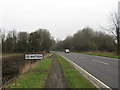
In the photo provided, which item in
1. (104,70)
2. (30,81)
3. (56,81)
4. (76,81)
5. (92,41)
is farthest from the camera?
(92,41)

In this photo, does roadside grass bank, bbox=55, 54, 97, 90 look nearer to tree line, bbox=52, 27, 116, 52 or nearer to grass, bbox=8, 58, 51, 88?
grass, bbox=8, 58, 51, 88

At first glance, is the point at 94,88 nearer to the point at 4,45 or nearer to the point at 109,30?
the point at 109,30

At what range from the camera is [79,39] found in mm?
84938

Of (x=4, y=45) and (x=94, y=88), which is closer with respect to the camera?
(x=94, y=88)

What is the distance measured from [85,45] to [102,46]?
1070 centimetres

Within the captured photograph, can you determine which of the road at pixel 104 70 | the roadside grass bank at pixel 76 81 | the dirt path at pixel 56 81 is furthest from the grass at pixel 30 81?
the road at pixel 104 70

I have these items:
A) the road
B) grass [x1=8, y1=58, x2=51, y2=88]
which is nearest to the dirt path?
grass [x1=8, y1=58, x2=51, y2=88]

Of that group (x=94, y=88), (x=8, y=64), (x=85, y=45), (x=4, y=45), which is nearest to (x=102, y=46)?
(x=85, y=45)

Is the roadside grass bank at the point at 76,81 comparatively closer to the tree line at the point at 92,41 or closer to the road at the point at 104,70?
the road at the point at 104,70

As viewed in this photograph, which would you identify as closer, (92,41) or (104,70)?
(104,70)

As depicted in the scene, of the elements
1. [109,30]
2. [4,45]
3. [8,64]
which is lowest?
[8,64]

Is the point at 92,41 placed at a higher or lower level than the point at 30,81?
higher

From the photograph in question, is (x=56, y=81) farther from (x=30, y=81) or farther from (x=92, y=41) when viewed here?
(x=92, y=41)

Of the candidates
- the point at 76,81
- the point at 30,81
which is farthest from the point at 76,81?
the point at 30,81
